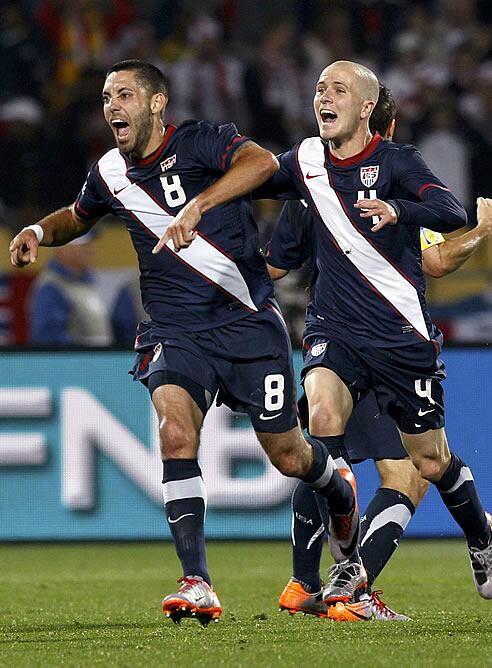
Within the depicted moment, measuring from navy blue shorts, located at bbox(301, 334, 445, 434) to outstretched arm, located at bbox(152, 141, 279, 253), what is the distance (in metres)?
0.84

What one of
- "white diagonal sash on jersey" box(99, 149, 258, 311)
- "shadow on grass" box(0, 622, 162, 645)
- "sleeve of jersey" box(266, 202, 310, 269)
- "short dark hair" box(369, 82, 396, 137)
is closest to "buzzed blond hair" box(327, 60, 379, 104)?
"short dark hair" box(369, 82, 396, 137)

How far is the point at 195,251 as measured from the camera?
562 cm

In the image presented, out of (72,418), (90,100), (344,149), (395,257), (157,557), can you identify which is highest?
(90,100)

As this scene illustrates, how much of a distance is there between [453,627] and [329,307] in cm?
141

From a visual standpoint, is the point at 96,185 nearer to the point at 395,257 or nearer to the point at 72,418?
the point at 395,257

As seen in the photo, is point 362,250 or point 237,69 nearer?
point 362,250

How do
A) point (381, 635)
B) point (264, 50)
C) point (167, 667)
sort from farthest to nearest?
point (264, 50)
point (381, 635)
point (167, 667)

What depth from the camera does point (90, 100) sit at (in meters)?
13.1

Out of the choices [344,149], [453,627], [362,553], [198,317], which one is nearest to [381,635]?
[453,627]

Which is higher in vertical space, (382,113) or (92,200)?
(382,113)

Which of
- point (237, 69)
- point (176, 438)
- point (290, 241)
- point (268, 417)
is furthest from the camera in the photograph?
point (237, 69)

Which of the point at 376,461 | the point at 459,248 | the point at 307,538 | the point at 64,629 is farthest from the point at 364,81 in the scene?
the point at 64,629

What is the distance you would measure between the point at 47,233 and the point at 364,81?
4.71 ft

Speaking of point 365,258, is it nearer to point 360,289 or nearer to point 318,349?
point 360,289
